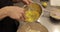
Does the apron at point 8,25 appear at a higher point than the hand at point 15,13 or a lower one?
lower

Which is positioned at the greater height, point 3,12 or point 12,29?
point 3,12

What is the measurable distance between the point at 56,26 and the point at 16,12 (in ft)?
0.80

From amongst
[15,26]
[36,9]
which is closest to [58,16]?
[36,9]

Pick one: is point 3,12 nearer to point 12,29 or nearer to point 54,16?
point 12,29

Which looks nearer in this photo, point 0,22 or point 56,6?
point 0,22

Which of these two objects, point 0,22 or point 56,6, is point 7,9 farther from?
point 56,6

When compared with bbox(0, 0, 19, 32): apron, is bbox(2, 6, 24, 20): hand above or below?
above

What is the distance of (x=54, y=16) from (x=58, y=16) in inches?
0.8

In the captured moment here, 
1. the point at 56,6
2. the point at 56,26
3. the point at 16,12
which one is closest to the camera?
the point at 16,12

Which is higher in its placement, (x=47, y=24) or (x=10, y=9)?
(x=10, y=9)

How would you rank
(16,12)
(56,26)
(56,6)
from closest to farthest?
(16,12) → (56,26) → (56,6)

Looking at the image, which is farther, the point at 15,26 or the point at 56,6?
the point at 56,6

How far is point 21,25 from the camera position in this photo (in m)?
0.72

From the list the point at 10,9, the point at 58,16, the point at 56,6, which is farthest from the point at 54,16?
the point at 10,9
